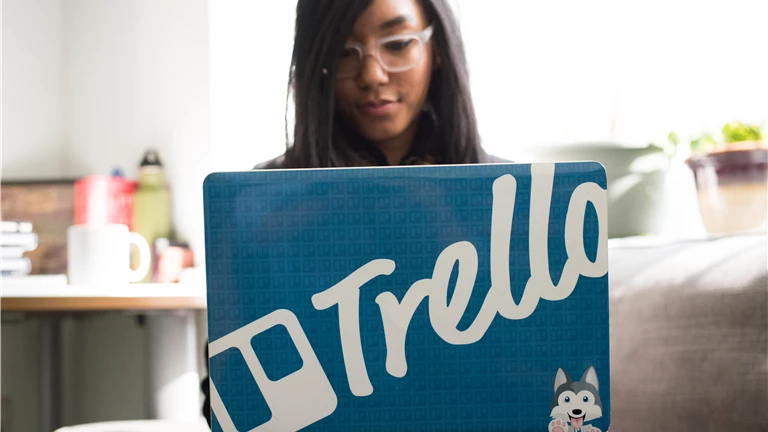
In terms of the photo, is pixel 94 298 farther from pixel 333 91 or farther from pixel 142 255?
pixel 333 91

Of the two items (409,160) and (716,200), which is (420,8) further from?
(716,200)

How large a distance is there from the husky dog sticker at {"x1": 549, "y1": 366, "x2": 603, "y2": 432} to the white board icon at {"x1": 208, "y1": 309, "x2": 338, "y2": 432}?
120 mm

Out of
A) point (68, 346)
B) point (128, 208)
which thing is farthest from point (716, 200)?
point (68, 346)

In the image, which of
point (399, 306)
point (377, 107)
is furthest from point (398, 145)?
point (399, 306)

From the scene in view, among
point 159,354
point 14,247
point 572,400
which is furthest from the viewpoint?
point 159,354

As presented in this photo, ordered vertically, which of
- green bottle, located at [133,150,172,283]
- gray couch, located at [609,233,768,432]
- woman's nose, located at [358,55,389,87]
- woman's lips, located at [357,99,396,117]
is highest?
woman's nose, located at [358,55,389,87]

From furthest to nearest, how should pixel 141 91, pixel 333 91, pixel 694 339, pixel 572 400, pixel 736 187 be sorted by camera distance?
pixel 141 91 < pixel 736 187 < pixel 333 91 < pixel 694 339 < pixel 572 400

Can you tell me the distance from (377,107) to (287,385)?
74 centimetres

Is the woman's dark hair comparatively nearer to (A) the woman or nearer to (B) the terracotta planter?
(A) the woman

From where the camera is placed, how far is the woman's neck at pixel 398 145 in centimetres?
106

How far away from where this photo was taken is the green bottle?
158 cm

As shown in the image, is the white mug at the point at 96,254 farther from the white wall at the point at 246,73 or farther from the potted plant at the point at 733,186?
the potted plant at the point at 733,186

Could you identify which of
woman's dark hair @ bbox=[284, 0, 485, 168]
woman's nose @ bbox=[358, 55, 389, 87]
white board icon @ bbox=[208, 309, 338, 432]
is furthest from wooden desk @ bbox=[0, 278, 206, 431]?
white board icon @ bbox=[208, 309, 338, 432]

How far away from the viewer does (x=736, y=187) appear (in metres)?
1.12
